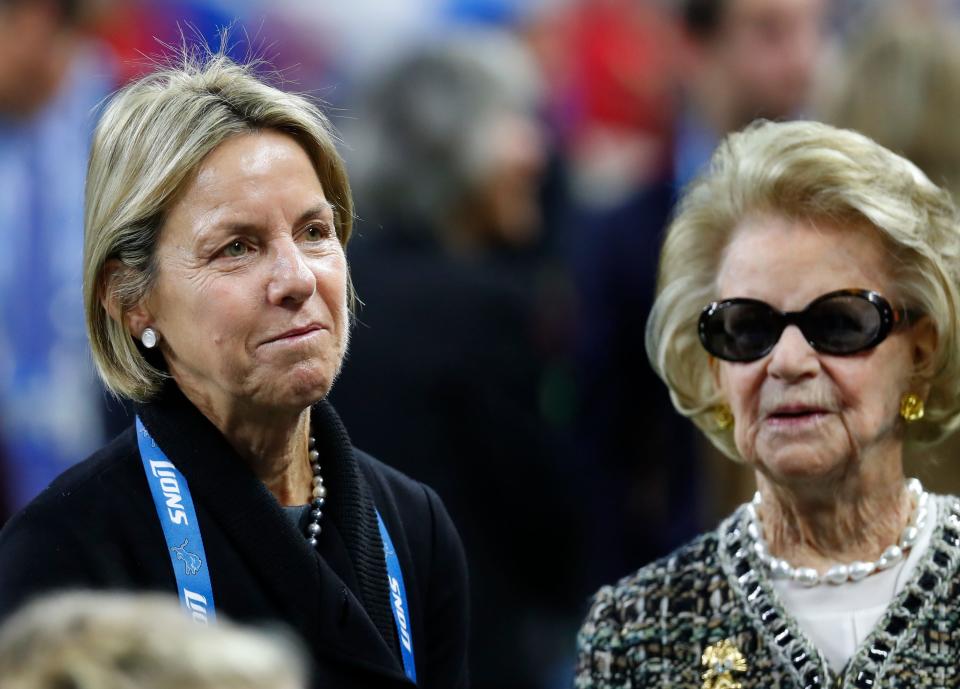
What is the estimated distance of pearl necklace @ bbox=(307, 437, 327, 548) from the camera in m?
3.86

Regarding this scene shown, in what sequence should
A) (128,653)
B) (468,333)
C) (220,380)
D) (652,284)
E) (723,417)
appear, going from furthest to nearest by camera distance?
(652,284) < (468,333) < (723,417) < (220,380) < (128,653)

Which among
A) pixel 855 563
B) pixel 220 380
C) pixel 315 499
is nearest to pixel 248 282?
pixel 220 380

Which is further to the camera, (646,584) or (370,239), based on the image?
(370,239)

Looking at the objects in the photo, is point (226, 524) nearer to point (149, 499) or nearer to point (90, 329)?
point (149, 499)

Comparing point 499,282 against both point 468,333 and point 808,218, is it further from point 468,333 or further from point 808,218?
point 808,218

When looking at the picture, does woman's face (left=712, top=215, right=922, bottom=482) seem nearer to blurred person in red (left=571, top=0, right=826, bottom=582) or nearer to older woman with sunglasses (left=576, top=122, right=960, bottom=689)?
older woman with sunglasses (left=576, top=122, right=960, bottom=689)

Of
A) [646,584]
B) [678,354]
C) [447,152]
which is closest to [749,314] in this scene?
[678,354]

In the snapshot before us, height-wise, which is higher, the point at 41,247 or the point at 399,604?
the point at 41,247

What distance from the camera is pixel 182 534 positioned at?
3658 millimetres

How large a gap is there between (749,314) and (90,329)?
1.38 meters

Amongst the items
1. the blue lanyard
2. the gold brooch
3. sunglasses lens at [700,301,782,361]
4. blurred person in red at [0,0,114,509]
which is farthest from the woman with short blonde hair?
blurred person in red at [0,0,114,509]

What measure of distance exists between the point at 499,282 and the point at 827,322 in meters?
2.36

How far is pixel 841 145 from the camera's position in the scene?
405cm

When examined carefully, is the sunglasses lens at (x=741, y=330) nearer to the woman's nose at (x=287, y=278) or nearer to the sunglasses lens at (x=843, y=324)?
the sunglasses lens at (x=843, y=324)
